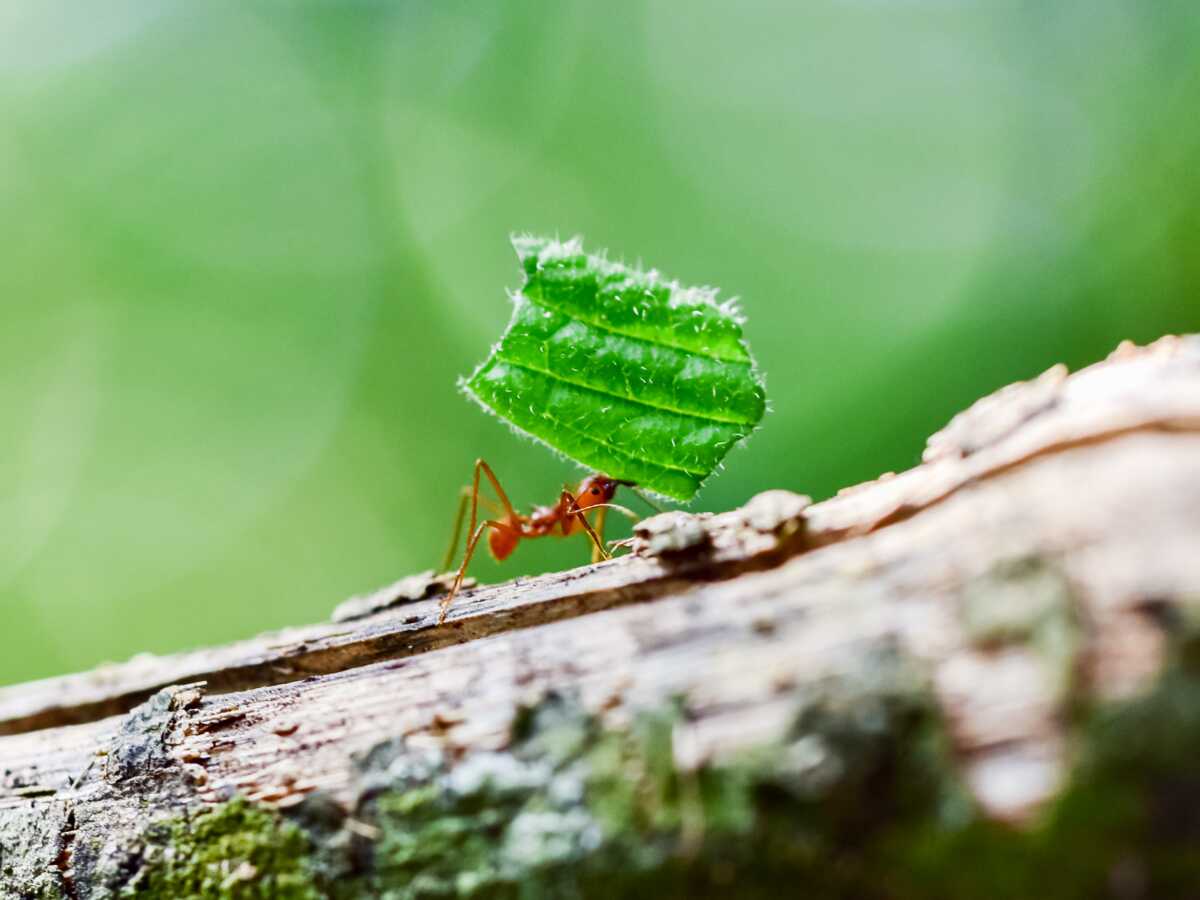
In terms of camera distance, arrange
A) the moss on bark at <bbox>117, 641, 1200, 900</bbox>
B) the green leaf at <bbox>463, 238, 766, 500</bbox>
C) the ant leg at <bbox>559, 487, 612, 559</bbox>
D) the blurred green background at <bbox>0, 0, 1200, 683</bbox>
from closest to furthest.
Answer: the moss on bark at <bbox>117, 641, 1200, 900</bbox>, the green leaf at <bbox>463, 238, 766, 500</bbox>, the ant leg at <bbox>559, 487, 612, 559</bbox>, the blurred green background at <bbox>0, 0, 1200, 683</bbox>

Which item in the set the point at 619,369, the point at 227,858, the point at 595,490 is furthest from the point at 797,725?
the point at 595,490

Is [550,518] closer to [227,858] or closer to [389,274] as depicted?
[227,858]

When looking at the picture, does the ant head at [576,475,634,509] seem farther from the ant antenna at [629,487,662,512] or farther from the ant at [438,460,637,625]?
the ant antenna at [629,487,662,512]

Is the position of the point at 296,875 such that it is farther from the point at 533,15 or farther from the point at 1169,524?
the point at 533,15

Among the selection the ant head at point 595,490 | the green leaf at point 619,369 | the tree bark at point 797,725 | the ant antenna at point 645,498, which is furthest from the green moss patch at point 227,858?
the ant head at point 595,490

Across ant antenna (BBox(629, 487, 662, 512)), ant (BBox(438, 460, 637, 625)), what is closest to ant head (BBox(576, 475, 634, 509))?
ant (BBox(438, 460, 637, 625))

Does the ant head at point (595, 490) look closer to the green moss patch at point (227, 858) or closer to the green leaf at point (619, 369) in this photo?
the green leaf at point (619, 369)
